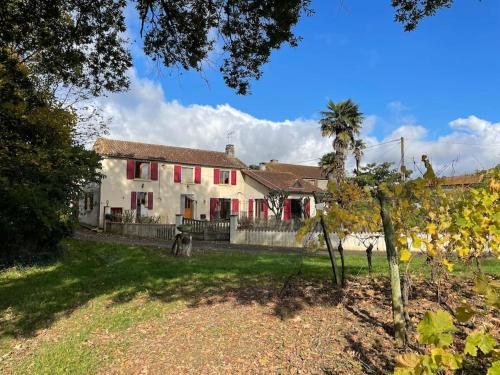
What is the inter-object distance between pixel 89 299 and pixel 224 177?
90.2 feet

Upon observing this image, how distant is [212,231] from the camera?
21.6 meters

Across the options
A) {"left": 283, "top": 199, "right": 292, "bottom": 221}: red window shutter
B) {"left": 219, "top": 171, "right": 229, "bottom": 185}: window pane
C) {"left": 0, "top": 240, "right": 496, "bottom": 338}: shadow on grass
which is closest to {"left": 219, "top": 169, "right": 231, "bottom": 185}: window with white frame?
{"left": 219, "top": 171, "right": 229, "bottom": 185}: window pane

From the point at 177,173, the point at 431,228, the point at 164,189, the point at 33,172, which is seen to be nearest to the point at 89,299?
the point at 431,228

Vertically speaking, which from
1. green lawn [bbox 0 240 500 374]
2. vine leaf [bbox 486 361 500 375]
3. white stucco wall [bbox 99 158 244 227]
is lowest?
green lawn [bbox 0 240 500 374]

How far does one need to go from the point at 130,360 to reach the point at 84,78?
5808 millimetres

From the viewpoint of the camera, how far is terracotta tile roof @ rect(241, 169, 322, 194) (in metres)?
32.6

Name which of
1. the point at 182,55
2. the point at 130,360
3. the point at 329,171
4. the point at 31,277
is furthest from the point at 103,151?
the point at 130,360

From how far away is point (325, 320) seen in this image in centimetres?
464

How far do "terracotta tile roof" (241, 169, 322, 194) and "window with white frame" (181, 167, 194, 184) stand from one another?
15.6 feet

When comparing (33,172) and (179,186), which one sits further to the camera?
(179,186)

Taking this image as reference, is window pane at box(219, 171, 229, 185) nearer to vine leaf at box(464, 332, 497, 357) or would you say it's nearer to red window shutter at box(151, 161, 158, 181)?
red window shutter at box(151, 161, 158, 181)

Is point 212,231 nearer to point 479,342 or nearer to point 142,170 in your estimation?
point 142,170

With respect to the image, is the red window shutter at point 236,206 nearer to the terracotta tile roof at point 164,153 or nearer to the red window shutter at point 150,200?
the terracotta tile roof at point 164,153

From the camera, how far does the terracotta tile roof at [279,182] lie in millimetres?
32562
